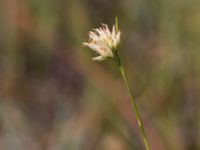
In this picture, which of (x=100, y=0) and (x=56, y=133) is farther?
(x=100, y=0)

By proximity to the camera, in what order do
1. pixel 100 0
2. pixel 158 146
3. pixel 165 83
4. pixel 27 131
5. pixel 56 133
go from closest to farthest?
pixel 158 146 → pixel 165 83 → pixel 56 133 → pixel 27 131 → pixel 100 0

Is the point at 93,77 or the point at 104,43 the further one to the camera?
the point at 93,77

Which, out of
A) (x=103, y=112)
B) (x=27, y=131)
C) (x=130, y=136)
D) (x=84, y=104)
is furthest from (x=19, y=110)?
(x=130, y=136)

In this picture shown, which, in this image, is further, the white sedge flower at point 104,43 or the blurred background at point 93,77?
the blurred background at point 93,77

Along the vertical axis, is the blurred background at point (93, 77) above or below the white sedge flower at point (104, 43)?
above

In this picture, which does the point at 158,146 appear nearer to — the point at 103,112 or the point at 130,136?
the point at 130,136
